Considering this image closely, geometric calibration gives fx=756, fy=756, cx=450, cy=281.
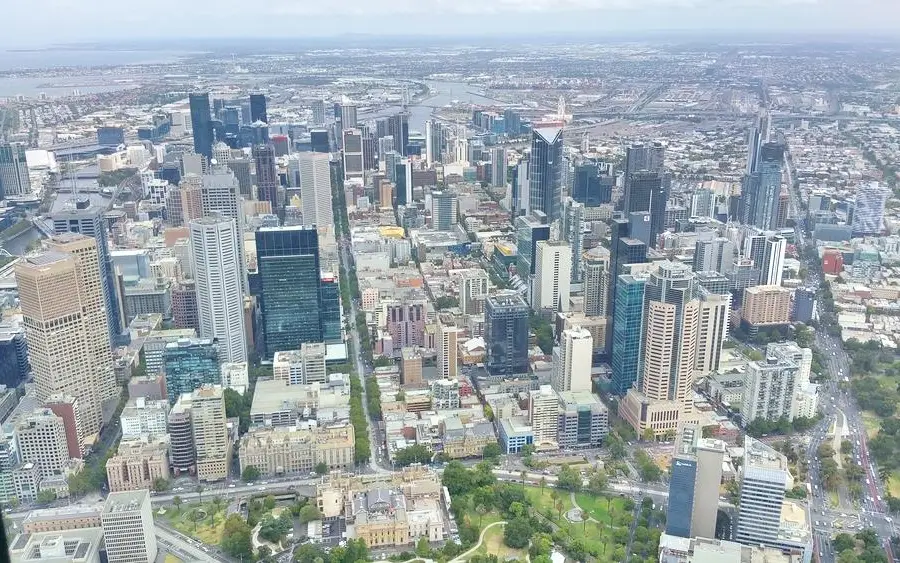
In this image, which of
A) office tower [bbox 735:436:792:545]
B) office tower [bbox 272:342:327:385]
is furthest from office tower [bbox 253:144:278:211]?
office tower [bbox 735:436:792:545]

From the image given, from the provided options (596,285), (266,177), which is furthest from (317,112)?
(596,285)

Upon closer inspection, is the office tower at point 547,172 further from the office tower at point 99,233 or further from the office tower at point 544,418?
the office tower at point 99,233

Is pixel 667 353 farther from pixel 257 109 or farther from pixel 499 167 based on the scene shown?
pixel 257 109

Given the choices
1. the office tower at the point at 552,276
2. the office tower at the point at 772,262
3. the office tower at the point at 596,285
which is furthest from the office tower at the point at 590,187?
the office tower at the point at 596,285

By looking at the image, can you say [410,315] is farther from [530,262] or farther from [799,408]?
[799,408]

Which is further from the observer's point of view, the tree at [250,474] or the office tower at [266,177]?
the office tower at [266,177]

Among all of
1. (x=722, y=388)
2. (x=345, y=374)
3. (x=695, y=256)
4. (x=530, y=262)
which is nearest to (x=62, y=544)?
(x=345, y=374)

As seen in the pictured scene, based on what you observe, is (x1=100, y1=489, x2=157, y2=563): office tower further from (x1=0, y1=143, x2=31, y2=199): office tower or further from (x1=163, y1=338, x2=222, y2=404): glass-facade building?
(x1=0, y1=143, x2=31, y2=199): office tower
